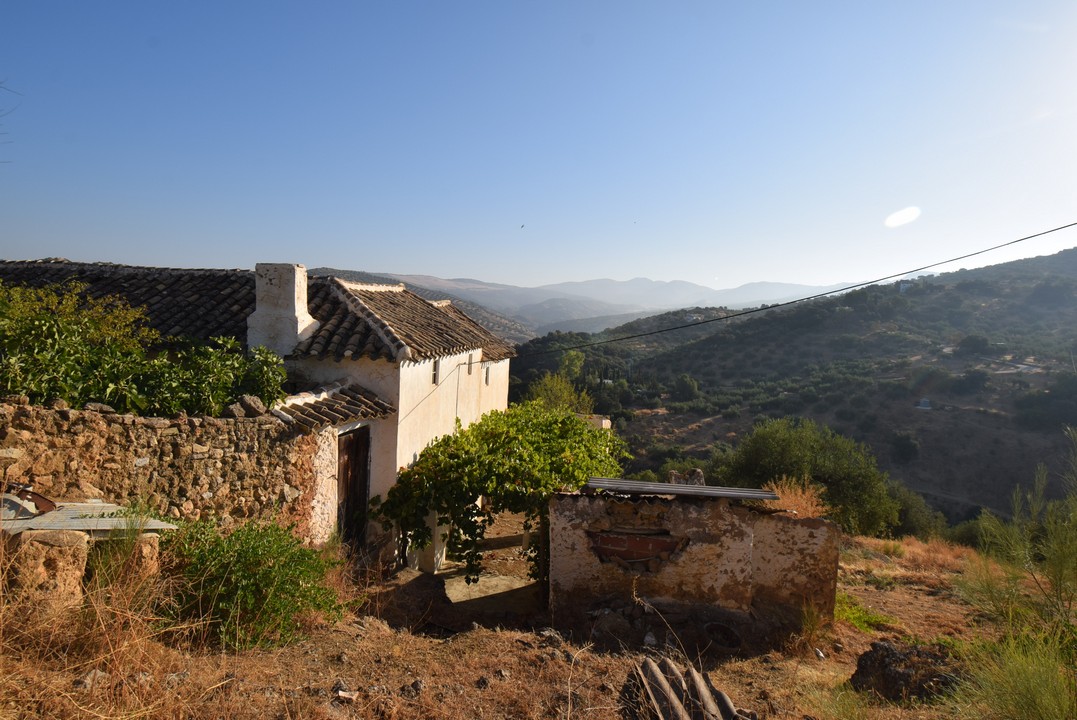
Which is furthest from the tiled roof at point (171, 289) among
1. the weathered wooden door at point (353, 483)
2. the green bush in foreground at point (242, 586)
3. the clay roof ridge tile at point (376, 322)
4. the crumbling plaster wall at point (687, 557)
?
the crumbling plaster wall at point (687, 557)

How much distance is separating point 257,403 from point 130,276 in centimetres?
791

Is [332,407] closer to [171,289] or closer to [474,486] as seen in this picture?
[474,486]

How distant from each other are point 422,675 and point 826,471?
18027 millimetres

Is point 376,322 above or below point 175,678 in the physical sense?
above

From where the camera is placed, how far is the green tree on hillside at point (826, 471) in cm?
1883

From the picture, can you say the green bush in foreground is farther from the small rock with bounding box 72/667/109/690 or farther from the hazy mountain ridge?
the hazy mountain ridge

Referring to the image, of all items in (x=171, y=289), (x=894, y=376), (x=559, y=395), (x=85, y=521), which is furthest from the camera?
(x=894, y=376)

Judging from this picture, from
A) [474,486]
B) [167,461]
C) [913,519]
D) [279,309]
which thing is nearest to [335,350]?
[279,309]

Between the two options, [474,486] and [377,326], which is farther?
[377,326]

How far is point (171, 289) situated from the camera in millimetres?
11680

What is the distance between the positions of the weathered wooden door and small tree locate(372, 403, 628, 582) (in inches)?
10.6

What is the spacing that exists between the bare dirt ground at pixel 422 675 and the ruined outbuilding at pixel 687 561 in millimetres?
495

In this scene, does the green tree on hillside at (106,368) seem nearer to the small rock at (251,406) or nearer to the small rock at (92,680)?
the small rock at (251,406)

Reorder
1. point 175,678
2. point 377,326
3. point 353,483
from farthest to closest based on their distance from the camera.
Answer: point 377,326
point 353,483
point 175,678
